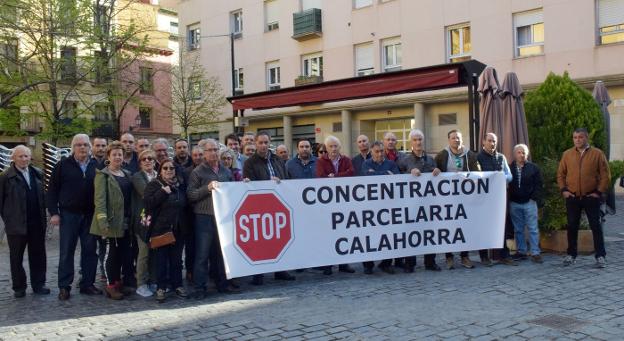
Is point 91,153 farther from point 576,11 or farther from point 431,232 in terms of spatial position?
point 576,11

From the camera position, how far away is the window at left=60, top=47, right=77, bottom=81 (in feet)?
63.1

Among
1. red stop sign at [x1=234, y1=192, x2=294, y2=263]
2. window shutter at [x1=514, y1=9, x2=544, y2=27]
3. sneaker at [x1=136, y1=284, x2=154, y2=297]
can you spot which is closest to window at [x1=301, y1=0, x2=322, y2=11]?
window shutter at [x1=514, y1=9, x2=544, y2=27]

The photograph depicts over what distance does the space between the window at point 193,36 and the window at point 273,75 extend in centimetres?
Answer: 691

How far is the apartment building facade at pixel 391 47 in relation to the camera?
69.4ft

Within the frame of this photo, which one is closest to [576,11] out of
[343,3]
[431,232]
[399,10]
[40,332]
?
[399,10]

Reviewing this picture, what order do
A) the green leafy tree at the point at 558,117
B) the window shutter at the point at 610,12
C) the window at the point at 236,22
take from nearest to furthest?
the green leafy tree at the point at 558,117, the window shutter at the point at 610,12, the window at the point at 236,22

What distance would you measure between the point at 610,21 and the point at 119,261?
19.4 m

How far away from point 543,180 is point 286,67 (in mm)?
23003

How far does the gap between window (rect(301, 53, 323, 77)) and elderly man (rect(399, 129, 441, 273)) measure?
21.9 meters

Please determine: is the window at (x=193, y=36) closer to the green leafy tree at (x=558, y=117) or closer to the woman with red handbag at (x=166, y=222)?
the green leafy tree at (x=558, y=117)

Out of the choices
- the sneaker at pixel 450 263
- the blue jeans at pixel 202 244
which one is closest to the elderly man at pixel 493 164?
the sneaker at pixel 450 263

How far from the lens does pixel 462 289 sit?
6969 mm

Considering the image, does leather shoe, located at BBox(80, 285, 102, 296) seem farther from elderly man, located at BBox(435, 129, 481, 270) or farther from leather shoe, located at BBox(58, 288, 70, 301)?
elderly man, located at BBox(435, 129, 481, 270)

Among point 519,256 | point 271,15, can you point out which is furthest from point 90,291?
point 271,15
